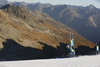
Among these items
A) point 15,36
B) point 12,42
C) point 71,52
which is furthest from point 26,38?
point 71,52

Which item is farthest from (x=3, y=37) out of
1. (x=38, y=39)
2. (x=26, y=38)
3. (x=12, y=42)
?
(x=38, y=39)

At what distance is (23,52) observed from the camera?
11488 centimetres

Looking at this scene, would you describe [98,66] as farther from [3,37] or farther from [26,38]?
[26,38]

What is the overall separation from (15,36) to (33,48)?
13327 mm

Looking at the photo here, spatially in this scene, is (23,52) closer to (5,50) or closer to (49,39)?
(5,50)

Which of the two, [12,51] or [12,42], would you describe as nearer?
[12,51]

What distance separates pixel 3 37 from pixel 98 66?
97119mm

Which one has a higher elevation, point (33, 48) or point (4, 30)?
point (4, 30)

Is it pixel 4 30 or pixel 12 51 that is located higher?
pixel 4 30

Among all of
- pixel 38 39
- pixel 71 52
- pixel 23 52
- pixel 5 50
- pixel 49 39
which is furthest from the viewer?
pixel 49 39

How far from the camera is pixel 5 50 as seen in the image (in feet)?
340

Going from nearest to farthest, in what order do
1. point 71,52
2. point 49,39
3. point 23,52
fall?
1. point 71,52
2. point 23,52
3. point 49,39

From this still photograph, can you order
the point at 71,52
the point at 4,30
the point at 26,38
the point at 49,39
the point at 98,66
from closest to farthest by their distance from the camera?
the point at 98,66 → the point at 71,52 → the point at 4,30 → the point at 26,38 → the point at 49,39

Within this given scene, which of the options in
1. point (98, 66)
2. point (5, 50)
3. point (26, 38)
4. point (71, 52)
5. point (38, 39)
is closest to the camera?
point (98, 66)
